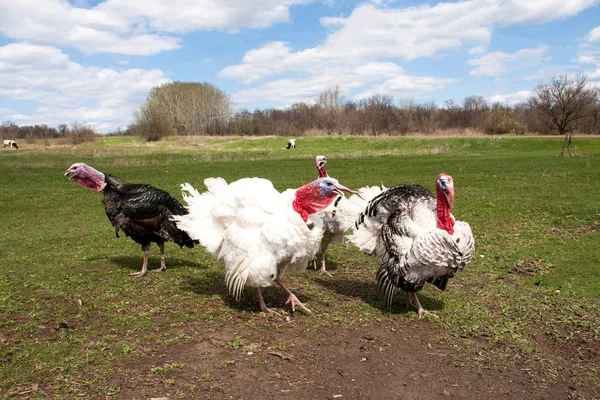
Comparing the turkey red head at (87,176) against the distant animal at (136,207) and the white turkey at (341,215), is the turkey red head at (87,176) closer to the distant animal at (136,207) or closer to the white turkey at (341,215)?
the distant animal at (136,207)

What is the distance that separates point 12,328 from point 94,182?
3036mm

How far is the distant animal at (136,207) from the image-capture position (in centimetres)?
807

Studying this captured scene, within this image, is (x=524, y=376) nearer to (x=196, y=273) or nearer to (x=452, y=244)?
(x=452, y=244)

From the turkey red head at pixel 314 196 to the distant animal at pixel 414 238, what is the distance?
926mm

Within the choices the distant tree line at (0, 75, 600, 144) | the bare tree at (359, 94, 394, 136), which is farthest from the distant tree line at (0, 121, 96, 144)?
the bare tree at (359, 94, 394, 136)

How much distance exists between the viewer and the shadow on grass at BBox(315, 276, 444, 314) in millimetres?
6762

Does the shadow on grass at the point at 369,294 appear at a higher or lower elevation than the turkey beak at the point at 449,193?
lower

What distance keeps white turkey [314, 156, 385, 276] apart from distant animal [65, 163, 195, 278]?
2.51m

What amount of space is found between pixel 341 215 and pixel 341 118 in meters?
66.0

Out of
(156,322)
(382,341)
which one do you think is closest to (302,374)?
(382,341)

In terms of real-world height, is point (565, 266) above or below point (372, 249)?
below

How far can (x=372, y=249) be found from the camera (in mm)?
6957

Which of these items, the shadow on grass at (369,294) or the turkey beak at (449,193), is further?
the shadow on grass at (369,294)

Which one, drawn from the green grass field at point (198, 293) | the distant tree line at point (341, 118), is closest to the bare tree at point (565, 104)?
the distant tree line at point (341, 118)
